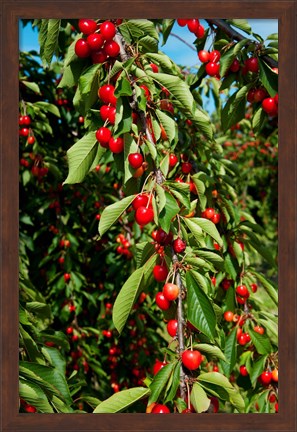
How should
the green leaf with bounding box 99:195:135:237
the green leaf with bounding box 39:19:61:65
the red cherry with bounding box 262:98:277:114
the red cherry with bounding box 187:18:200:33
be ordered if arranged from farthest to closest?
the red cherry with bounding box 187:18:200:33, the red cherry with bounding box 262:98:277:114, the green leaf with bounding box 39:19:61:65, the green leaf with bounding box 99:195:135:237

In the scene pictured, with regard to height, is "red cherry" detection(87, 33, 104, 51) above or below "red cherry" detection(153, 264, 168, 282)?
above

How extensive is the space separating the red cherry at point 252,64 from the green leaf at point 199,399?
73 centimetres

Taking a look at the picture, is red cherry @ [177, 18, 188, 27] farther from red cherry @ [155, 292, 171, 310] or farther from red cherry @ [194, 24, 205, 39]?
red cherry @ [155, 292, 171, 310]

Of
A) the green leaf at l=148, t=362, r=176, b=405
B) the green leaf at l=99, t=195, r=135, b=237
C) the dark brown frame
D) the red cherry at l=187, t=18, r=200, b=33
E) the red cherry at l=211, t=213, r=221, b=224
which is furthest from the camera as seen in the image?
the red cherry at l=211, t=213, r=221, b=224

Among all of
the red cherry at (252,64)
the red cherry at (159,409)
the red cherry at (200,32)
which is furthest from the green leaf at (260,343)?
the red cherry at (200,32)

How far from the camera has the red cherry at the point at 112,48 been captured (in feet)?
3.20

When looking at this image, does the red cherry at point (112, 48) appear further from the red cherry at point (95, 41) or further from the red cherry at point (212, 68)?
the red cherry at point (212, 68)

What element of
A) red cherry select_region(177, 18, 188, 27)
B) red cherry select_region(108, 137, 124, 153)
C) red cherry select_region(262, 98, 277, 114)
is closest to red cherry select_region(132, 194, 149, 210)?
red cherry select_region(108, 137, 124, 153)

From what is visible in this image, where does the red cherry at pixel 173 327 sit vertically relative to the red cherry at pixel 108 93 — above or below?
below

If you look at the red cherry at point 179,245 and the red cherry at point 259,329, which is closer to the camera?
the red cherry at point 179,245

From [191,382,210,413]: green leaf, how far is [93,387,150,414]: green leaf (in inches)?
3.0

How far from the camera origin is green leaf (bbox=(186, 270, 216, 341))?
833 mm

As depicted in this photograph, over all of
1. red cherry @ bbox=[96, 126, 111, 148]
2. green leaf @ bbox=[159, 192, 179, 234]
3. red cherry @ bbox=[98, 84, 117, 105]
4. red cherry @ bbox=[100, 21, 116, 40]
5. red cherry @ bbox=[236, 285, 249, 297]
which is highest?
red cherry @ bbox=[100, 21, 116, 40]
